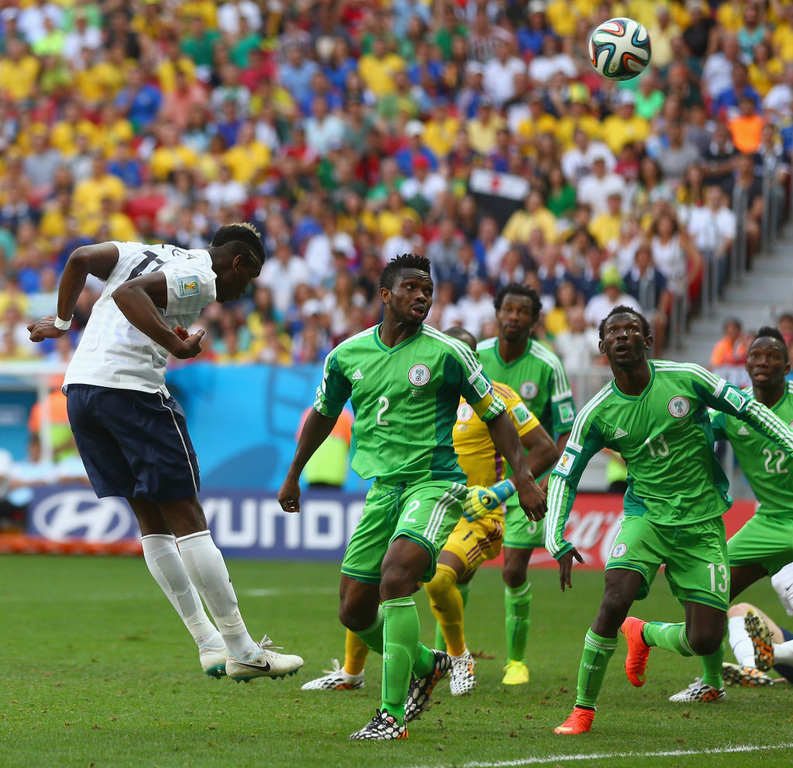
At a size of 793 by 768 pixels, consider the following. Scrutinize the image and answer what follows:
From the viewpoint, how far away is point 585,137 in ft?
60.5

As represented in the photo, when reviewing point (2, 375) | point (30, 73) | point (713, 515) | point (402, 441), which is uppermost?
point (30, 73)

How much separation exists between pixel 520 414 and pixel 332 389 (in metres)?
1.61

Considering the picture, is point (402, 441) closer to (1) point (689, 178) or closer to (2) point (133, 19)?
(1) point (689, 178)

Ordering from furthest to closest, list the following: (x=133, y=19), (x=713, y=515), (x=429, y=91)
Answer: (x=133, y=19)
(x=429, y=91)
(x=713, y=515)

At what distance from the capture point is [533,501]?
6125 mm

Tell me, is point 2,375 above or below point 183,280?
below

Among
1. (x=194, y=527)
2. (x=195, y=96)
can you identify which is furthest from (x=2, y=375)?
(x=194, y=527)

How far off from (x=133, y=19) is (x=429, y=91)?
664cm

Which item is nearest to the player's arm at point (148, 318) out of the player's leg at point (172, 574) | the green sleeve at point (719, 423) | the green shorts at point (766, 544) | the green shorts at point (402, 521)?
the player's leg at point (172, 574)

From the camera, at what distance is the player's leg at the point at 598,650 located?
6262mm

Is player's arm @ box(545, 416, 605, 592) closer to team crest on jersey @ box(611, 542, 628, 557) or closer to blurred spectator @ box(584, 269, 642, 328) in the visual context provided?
team crest on jersey @ box(611, 542, 628, 557)

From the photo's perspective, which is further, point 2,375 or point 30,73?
point 30,73

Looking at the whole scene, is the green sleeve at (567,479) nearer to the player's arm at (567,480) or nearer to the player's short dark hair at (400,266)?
the player's arm at (567,480)

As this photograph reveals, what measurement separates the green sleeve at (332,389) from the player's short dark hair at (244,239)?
634 millimetres
